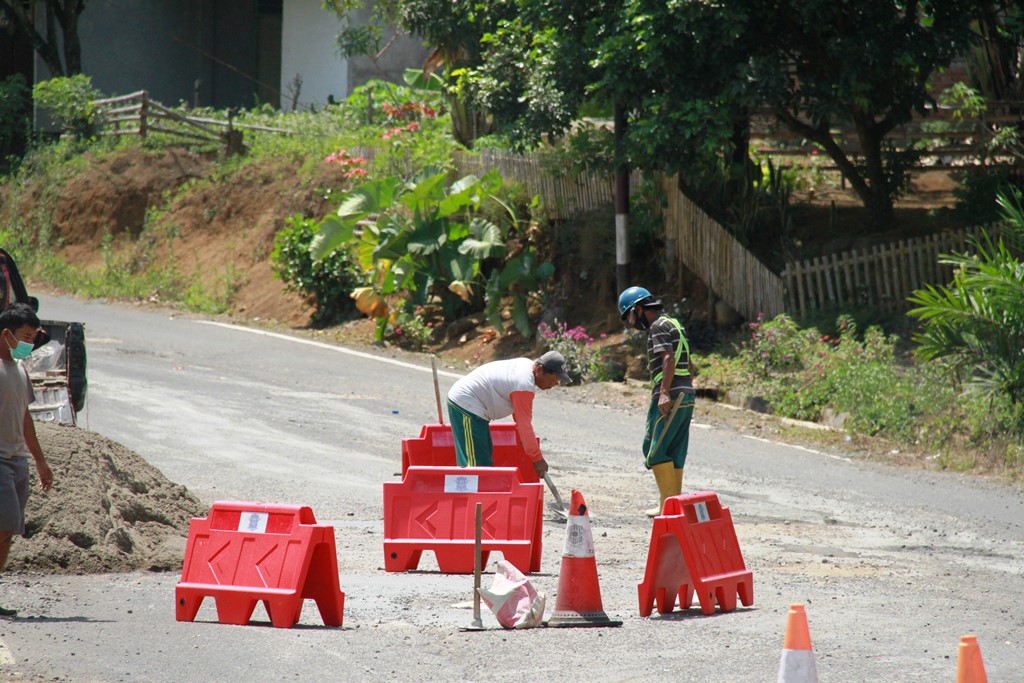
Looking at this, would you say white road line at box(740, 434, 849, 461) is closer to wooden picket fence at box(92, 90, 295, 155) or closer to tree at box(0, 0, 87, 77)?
wooden picket fence at box(92, 90, 295, 155)

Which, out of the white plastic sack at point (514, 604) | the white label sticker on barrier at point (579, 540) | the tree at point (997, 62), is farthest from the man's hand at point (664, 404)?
the tree at point (997, 62)

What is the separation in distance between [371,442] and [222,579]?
586 centimetres

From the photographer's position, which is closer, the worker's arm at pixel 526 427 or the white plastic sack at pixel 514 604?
the white plastic sack at pixel 514 604

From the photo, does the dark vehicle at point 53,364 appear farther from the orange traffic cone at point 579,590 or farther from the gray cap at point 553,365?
the orange traffic cone at point 579,590

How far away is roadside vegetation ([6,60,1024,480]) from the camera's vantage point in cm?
1269

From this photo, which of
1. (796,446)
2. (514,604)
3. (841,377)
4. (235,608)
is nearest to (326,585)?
(235,608)

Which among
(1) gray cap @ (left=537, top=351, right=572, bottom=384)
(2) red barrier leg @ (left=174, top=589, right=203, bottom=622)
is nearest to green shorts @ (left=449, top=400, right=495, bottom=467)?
(1) gray cap @ (left=537, top=351, right=572, bottom=384)

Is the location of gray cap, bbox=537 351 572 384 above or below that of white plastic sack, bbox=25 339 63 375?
above

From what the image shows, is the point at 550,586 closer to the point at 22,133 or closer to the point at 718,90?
the point at 718,90

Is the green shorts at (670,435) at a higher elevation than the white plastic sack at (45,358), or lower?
lower

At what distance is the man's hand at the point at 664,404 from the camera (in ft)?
31.4

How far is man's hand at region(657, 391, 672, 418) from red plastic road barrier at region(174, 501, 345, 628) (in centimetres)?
339

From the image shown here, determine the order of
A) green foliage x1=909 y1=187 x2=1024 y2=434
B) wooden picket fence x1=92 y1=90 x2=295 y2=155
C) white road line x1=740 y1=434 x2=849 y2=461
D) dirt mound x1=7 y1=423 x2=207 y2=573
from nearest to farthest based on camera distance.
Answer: dirt mound x1=7 y1=423 x2=207 y2=573, green foliage x1=909 y1=187 x2=1024 y2=434, white road line x1=740 y1=434 x2=849 y2=461, wooden picket fence x1=92 y1=90 x2=295 y2=155

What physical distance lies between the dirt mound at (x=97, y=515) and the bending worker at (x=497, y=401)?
2.01 metres
